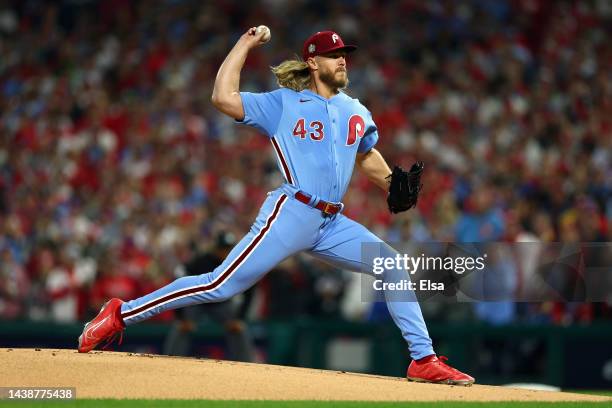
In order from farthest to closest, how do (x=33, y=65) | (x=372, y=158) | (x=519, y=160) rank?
(x=33, y=65)
(x=519, y=160)
(x=372, y=158)

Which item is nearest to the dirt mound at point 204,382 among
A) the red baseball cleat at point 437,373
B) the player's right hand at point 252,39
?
the red baseball cleat at point 437,373

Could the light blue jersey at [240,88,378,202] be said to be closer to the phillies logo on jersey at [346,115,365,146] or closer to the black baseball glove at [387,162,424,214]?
the phillies logo on jersey at [346,115,365,146]

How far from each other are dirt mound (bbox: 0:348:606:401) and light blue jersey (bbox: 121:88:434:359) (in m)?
0.32

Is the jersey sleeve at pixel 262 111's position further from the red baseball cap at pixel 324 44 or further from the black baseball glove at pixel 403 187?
the black baseball glove at pixel 403 187

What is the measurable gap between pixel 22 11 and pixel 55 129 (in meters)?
3.07

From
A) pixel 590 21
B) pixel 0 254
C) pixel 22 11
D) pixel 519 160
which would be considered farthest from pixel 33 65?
pixel 590 21

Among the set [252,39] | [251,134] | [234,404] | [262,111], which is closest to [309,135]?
[262,111]

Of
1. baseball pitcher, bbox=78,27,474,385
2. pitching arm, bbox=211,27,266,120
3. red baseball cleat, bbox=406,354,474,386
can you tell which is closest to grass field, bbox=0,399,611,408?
red baseball cleat, bbox=406,354,474,386

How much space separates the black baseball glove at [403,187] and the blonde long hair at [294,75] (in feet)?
2.47

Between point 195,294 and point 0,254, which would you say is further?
point 0,254

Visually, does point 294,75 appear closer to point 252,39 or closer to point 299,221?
point 252,39

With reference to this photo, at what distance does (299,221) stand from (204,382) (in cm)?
104

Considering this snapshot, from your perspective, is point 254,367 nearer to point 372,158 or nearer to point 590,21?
point 372,158

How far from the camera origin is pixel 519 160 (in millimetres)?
13516
